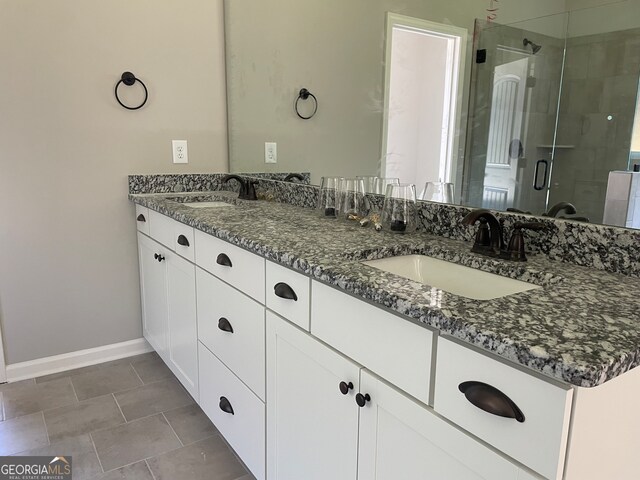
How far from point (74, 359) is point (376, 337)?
2.14 m

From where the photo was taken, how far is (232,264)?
1570 mm

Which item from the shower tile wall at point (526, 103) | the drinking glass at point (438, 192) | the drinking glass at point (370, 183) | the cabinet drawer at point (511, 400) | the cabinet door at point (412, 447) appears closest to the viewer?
the cabinet drawer at point (511, 400)

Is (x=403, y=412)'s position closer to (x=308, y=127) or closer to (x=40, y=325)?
(x=308, y=127)

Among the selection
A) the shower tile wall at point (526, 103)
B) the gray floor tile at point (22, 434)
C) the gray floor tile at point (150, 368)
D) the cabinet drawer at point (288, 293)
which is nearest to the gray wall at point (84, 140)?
the gray floor tile at point (150, 368)

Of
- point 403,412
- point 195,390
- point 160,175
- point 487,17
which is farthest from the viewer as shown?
point 160,175

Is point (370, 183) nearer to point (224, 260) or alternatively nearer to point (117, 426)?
point (224, 260)

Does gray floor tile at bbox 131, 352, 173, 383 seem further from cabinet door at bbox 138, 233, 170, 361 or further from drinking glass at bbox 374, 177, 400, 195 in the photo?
drinking glass at bbox 374, 177, 400, 195

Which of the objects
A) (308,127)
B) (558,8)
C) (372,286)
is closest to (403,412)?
(372,286)

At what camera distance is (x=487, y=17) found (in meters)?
1.45

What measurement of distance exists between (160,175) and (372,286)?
1.97m

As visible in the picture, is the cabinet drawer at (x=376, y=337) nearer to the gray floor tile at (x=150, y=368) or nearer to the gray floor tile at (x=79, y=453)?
the gray floor tile at (x=79, y=453)

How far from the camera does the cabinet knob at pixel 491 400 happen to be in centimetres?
69

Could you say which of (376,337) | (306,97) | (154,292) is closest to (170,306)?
(154,292)

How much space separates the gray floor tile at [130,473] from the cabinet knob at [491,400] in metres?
1.41
